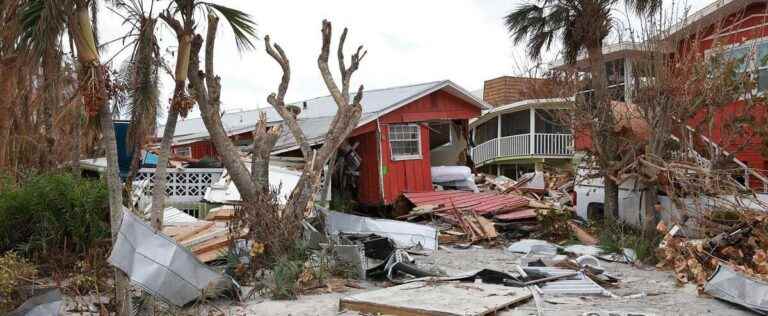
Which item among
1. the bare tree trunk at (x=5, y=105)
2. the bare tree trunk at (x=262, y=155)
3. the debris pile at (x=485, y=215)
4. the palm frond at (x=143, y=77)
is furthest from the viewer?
the debris pile at (x=485, y=215)

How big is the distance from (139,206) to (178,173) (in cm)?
370

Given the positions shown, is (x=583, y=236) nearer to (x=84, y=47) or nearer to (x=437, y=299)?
(x=437, y=299)

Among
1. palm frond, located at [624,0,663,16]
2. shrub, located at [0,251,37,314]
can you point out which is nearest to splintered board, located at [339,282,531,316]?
shrub, located at [0,251,37,314]

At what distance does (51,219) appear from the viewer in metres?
8.95

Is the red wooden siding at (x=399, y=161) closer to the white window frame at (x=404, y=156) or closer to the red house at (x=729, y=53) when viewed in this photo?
the white window frame at (x=404, y=156)

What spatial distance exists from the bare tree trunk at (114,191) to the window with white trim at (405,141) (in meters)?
11.8

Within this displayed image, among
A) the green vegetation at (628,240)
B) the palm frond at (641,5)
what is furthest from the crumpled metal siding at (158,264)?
the palm frond at (641,5)

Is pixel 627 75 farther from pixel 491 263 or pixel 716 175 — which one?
pixel 491 263

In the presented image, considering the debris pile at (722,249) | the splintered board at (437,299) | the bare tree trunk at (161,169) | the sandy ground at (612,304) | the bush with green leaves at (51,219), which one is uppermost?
the bare tree trunk at (161,169)

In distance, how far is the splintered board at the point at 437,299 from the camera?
6.77 m

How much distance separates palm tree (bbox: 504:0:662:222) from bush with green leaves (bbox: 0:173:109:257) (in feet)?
30.7

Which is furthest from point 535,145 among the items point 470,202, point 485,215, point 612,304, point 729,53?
point 612,304

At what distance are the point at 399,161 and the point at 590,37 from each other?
613 cm

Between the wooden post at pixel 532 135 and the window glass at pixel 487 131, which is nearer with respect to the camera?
the wooden post at pixel 532 135
